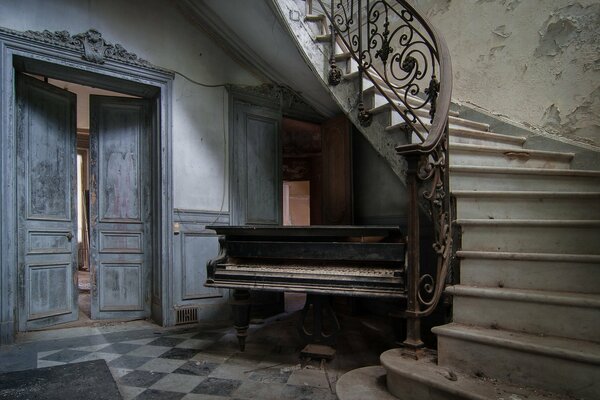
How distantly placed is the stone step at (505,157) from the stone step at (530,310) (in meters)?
1.15

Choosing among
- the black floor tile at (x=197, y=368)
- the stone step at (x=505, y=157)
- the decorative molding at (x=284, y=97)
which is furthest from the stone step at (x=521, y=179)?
the decorative molding at (x=284, y=97)

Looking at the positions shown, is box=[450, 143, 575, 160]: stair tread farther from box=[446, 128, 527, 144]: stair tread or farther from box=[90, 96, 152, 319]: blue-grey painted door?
box=[90, 96, 152, 319]: blue-grey painted door

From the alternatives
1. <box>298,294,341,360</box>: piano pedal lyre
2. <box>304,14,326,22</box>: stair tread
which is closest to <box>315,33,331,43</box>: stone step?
<box>304,14,326,22</box>: stair tread

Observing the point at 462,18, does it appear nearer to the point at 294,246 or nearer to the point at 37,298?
the point at 294,246

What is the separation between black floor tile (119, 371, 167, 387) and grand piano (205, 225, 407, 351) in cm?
68

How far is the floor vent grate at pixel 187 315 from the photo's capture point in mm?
3766

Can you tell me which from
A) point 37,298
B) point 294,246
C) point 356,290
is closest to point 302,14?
point 294,246

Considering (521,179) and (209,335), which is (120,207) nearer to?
(209,335)

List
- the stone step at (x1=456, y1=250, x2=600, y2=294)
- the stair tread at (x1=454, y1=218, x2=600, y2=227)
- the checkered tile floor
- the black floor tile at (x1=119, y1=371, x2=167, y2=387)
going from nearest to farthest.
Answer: the stone step at (x1=456, y1=250, x2=600, y2=294) < the stair tread at (x1=454, y1=218, x2=600, y2=227) < the checkered tile floor < the black floor tile at (x1=119, y1=371, x2=167, y2=387)

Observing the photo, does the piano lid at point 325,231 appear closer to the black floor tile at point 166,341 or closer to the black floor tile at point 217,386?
the black floor tile at point 217,386

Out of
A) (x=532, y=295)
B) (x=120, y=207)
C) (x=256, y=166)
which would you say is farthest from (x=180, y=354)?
(x=532, y=295)

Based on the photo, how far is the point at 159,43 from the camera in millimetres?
3883

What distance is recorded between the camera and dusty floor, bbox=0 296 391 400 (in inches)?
89.7

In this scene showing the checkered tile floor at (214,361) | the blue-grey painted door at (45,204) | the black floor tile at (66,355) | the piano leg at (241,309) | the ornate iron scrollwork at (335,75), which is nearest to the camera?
the checkered tile floor at (214,361)
